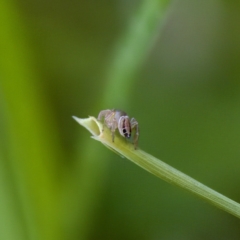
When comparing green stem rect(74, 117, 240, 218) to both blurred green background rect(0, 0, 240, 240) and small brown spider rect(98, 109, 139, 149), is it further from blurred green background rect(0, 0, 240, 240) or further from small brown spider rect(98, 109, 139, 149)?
blurred green background rect(0, 0, 240, 240)

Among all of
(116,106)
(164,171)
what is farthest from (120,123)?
(116,106)

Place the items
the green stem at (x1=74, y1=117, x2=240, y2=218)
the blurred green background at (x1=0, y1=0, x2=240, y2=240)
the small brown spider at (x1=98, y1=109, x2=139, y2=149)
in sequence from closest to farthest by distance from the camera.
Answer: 1. the green stem at (x1=74, y1=117, x2=240, y2=218)
2. the small brown spider at (x1=98, y1=109, x2=139, y2=149)
3. the blurred green background at (x1=0, y1=0, x2=240, y2=240)

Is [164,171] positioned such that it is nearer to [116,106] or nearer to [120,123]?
[120,123]

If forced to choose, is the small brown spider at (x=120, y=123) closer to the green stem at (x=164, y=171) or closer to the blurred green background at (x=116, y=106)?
the green stem at (x=164, y=171)

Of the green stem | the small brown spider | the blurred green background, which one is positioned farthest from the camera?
the blurred green background

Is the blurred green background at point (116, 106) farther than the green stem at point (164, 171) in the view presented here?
Yes

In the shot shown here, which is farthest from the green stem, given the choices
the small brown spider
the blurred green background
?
the blurred green background

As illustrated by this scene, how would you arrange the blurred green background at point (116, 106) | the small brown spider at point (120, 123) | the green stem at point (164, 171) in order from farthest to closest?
the blurred green background at point (116, 106), the small brown spider at point (120, 123), the green stem at point (164, 171)

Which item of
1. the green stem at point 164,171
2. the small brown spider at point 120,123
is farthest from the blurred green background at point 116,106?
the green stem at point 164,171
